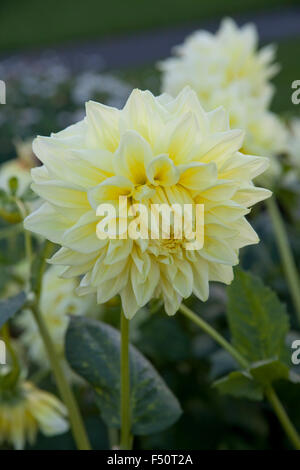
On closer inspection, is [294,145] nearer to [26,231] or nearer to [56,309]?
[56,309]

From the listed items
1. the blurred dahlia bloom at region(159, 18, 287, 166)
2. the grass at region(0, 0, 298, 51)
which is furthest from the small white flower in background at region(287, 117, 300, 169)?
the grass at region(0, 0, 298, 51)

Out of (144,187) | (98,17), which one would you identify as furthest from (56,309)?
(98,17)

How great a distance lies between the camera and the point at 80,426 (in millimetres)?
872

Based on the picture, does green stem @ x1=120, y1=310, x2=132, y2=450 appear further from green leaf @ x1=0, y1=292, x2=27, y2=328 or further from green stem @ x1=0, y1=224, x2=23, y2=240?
green stem @ x1=0, y1=224, x2=23, y2=240

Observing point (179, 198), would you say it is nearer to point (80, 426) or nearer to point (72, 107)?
point (80, 426)

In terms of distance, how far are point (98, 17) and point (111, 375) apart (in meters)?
10.1

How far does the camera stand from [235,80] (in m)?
1.43

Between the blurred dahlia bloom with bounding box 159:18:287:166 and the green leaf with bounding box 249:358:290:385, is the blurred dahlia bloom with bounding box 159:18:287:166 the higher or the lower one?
the higher one

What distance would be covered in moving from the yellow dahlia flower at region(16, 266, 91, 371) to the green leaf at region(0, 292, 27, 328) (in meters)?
0.36

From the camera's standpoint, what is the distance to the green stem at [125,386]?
2.26 ft

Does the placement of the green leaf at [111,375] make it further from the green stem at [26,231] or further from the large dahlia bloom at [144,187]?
the large dahlia bloom at [144,187]

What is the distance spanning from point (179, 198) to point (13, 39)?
9142 mm

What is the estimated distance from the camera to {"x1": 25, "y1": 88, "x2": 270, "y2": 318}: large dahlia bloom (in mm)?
632

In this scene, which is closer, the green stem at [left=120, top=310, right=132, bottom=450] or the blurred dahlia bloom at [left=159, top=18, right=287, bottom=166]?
the green stem at [left=120, top=310, right=132, bottom=450]
